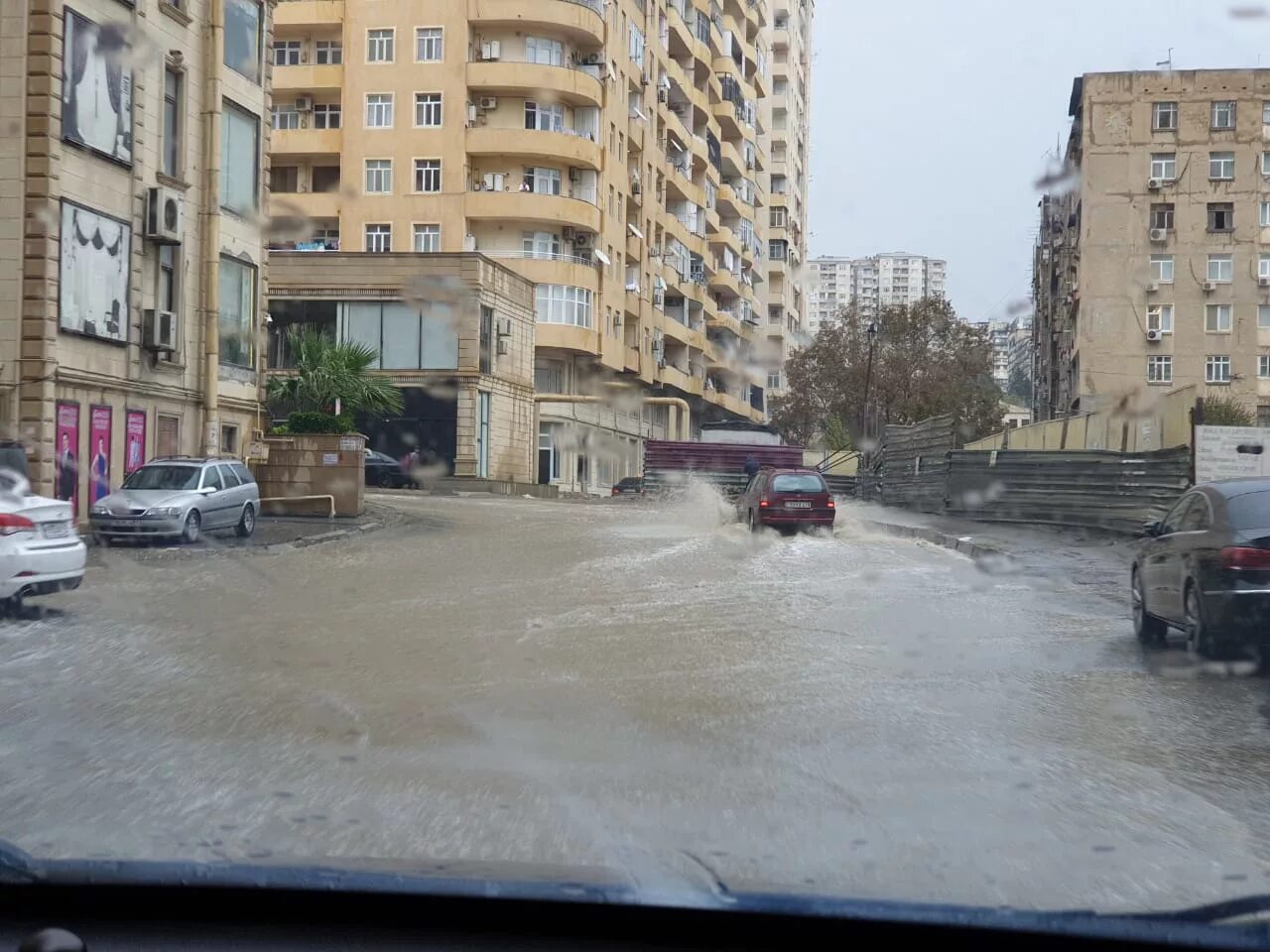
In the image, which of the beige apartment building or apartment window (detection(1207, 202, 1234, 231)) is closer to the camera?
the beige apartment building

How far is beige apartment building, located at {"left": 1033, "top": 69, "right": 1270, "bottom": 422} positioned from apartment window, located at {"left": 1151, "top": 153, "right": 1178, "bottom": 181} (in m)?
0.05

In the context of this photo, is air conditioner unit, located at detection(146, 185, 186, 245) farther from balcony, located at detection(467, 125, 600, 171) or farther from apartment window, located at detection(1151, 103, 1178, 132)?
apartment window, located at detection(1151, 103, 1178, 132)

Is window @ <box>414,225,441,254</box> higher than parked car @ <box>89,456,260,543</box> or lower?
higher

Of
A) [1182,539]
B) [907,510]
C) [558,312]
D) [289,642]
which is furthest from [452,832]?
[558,312]

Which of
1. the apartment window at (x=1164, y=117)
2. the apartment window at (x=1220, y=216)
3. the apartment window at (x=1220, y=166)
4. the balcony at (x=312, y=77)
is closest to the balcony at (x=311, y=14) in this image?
the balcony at (x=312, y=77)

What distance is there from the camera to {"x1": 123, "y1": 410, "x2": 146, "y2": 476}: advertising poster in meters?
25.9

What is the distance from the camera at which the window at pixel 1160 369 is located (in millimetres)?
47753

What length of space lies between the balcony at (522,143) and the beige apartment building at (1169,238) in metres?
18.1

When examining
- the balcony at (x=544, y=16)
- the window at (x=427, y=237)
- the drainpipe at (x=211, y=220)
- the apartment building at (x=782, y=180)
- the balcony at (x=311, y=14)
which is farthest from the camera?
the apartment building at (x=782, y=180)

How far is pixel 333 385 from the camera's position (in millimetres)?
32031

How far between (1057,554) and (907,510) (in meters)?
18.4

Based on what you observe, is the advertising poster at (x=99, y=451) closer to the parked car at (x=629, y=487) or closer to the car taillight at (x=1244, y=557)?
the car taillight at (x=1244, y=557)

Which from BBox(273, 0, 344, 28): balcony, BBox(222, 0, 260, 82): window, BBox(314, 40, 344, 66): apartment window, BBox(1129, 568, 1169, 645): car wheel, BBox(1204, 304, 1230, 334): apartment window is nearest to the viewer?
BBox(1129, 568, 1169, 645): car wheel

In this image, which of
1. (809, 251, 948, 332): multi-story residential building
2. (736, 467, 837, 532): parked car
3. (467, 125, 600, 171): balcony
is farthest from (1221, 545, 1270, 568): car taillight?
(809, 251, 948, 332): multi-story residential building
